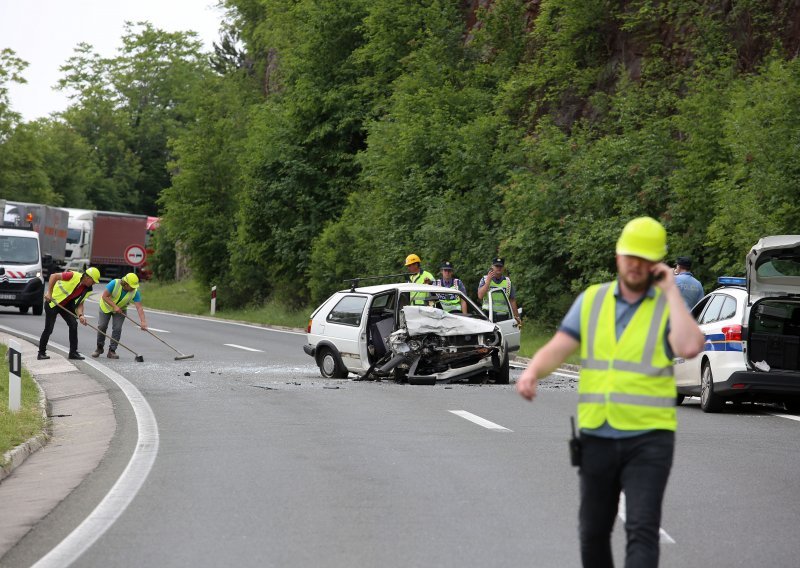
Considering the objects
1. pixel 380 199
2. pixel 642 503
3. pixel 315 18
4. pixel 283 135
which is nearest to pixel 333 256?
pixel 380 199

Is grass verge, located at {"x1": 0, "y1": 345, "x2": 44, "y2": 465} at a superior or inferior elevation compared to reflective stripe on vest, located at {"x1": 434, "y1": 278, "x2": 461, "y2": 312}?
inferior

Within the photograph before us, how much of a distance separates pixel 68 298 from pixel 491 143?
47.0 ft

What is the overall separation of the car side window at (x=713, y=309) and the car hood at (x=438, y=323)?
3.37 meters

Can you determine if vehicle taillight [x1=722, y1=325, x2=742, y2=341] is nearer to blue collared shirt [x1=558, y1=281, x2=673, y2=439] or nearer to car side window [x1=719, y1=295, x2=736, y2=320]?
car side window [x1=719, y1=295, x2=736, y2=320]

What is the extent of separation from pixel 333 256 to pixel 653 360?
35.2m

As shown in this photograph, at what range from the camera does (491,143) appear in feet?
114

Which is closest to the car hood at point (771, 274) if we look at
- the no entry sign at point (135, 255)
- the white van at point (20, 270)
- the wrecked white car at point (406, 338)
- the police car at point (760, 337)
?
the police car at point (760, 337)

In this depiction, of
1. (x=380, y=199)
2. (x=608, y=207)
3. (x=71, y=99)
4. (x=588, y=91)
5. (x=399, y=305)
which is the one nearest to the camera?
(x=399, y=305)

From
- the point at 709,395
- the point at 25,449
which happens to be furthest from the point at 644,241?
the point at 709,395

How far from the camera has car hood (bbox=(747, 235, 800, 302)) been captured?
14.6 metres

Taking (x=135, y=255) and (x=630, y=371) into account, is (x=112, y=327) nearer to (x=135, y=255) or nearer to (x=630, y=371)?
(x=135, y=255)

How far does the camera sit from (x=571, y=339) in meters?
5.81

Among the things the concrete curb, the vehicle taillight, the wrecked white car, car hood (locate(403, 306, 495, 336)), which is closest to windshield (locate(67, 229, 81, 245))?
the wrecked white car

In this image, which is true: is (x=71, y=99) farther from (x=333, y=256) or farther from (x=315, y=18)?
(x=333, y=256)
